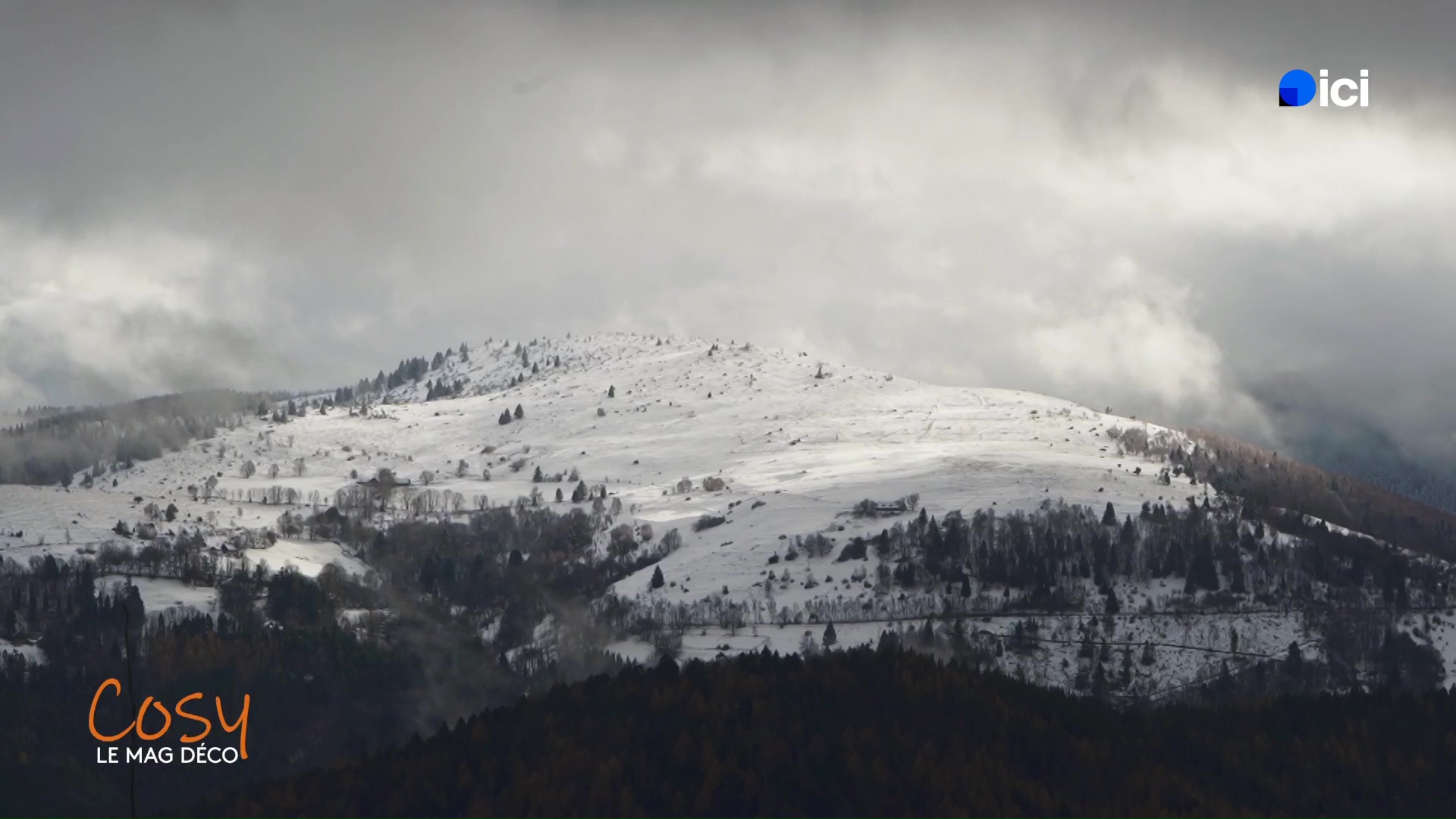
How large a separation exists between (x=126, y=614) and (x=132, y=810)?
1143 cm

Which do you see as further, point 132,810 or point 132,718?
point 132,718

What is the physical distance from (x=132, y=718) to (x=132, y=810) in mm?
6398

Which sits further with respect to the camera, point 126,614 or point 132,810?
point 126,614

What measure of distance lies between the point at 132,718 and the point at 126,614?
210 inches

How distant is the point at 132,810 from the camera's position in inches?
2857

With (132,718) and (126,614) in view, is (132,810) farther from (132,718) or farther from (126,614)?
(126,614)

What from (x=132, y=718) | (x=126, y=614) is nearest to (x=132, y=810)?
(x=132, y=718)

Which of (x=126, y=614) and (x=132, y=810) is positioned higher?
(x=126, y=614)

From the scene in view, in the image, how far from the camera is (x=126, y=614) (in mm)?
81000

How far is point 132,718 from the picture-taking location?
78.0m
